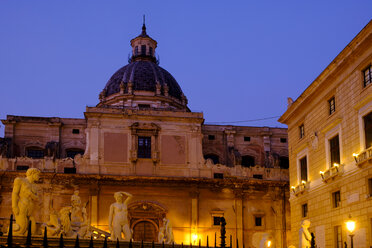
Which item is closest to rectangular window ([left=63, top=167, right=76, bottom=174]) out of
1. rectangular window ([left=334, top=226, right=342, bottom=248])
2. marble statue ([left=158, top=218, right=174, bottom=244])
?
marble statue ([left=158, top=218, right=174, bottom=244])

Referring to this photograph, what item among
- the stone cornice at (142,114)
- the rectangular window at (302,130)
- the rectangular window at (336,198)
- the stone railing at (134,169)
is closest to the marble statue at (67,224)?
the rectangular window at (336,198)

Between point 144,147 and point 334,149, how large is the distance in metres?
21.0

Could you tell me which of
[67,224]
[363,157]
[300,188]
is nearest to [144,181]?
[300,188]

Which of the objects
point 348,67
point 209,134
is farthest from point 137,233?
point 348,67

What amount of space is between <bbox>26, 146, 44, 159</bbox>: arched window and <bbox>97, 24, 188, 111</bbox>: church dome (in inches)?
331

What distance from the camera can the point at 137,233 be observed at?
143 feet

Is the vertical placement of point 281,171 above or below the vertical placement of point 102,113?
below

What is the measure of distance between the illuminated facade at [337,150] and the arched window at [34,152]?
22913 mm

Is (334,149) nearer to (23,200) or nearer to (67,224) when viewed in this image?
(67,224)

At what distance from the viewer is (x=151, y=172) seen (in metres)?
44.7

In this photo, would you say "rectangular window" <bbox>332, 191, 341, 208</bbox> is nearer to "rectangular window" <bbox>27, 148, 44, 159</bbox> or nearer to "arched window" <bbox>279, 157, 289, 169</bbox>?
"arched window" <bbox>279, 157, 289, 169</bbox>

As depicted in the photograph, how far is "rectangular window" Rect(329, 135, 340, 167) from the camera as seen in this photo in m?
26.8

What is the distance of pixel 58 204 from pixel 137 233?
20.7ft

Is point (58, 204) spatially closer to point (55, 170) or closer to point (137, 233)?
point (55, 170)
